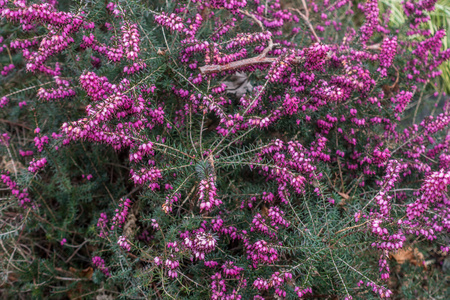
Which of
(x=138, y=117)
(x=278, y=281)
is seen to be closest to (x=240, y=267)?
(x=278, y=281)

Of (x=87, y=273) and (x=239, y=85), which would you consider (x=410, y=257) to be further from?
(x=87, y=273)

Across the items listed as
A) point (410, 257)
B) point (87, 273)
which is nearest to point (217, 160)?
point (87, 273)

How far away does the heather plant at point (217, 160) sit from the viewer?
2309 mm

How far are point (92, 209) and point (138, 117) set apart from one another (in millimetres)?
1564

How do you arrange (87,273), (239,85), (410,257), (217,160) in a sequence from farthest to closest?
(410,257), (239,85), (87,273), (217,160)

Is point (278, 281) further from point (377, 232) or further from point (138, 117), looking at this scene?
point (138, 117)

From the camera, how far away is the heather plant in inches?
90.9

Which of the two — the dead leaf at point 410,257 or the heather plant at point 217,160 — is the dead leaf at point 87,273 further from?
the dead leaf at point 410,257

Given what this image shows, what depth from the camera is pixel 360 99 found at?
319 centimetres

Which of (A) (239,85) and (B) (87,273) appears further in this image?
(A) (239,85)

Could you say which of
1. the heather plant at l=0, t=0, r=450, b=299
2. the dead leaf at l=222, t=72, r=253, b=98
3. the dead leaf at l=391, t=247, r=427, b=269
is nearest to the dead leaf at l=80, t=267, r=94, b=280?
the heather plant at l=0, t=0, r=450, b=299

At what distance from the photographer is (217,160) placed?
2430 mm

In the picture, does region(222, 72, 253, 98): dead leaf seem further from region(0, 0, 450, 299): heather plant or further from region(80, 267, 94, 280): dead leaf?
region(80, 267, 94, 280): dead leaf

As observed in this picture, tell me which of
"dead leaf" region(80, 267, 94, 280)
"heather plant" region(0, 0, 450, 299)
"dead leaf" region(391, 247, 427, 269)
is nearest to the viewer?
"heather plant" region(0, 0, 450, 299)
